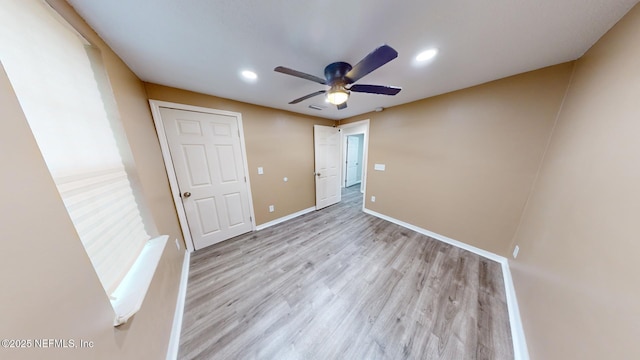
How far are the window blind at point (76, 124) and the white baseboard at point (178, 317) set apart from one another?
70cm

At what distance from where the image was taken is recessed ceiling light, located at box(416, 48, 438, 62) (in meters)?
1.29

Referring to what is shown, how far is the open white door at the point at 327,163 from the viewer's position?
131 inches

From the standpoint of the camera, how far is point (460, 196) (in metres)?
2.22

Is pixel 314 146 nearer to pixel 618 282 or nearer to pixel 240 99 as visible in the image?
Answer: pixel 240 99

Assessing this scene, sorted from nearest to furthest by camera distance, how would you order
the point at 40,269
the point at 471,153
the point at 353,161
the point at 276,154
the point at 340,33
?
1. the point at 40,269
2. the point at 340,33
3. the point at 471,153
4. the point at 276,154
5. the point at 353,161

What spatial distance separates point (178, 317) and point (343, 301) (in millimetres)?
1447

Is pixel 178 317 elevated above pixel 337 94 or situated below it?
below

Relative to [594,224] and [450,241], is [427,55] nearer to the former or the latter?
[594,224]

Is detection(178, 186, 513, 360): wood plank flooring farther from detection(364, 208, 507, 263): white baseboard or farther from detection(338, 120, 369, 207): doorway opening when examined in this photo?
detection(338, 120, 369, 207): doorway opening

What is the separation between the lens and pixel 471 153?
6.76 ft

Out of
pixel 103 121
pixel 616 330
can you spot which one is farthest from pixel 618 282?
pixel 103 121

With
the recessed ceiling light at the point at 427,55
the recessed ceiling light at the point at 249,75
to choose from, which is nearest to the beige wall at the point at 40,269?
the recessed ceiling light at the point at 249,75

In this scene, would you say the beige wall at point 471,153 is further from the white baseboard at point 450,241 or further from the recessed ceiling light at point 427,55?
the recessed ceiling light at point 427,55

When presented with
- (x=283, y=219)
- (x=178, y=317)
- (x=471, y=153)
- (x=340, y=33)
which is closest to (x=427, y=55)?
(x=340, y=33)
